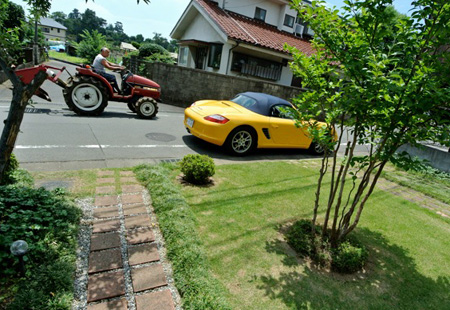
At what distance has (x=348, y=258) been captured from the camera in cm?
293

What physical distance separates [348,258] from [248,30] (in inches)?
595

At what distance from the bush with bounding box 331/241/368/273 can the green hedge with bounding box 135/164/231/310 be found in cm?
137

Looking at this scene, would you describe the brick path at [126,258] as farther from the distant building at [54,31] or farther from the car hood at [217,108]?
the distant building at [54,31]

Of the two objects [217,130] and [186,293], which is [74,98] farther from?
[186,293]

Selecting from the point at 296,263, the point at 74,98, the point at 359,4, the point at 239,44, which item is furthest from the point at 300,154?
the point at 239,44

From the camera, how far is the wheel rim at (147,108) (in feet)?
27.7

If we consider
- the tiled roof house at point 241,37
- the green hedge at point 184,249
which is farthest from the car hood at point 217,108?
the tiled roof house at point 241,37

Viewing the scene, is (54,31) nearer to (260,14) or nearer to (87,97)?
(260,14)

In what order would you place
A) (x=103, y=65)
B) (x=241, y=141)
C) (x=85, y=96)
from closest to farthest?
(x=241, y=141) < (x=85, y=96) < (x=103, y=65)

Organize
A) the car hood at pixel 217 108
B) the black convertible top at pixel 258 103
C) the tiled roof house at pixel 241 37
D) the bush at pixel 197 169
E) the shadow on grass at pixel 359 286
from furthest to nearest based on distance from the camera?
the tiled roof house at pixel 241 37
the black convertible top at pixel 258 103
the car hood at pixel 217 108
the bush at pixel 197 169
the shadow on grass at pixel 359 286

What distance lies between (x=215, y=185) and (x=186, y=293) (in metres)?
2.31

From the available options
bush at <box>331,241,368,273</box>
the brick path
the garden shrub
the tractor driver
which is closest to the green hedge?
the brick path

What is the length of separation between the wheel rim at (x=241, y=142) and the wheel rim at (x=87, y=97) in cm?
449

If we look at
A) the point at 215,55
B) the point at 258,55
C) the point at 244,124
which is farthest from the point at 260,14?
the point at 244,124
